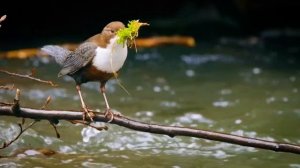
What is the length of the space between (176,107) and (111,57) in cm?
301

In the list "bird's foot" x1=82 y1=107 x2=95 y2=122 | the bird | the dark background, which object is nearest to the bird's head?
the bird

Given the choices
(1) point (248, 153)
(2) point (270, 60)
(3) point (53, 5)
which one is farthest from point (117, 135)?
(3) point (53, 5)

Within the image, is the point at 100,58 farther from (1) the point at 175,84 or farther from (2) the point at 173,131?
(1) the point at 175,84

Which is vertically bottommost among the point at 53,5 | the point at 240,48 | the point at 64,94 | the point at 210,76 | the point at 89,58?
the point at 89,58

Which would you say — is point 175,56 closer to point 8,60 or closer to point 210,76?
point 210,76

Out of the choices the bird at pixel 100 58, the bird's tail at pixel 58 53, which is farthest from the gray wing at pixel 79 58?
the bird's tail at pixel 58 53

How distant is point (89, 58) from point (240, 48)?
25.8 feet

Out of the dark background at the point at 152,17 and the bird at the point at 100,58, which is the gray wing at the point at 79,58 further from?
the dark background at the point at 152,17

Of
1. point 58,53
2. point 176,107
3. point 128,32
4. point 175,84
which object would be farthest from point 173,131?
point 175,84

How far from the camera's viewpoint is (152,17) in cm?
1405

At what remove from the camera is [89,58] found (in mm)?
3301

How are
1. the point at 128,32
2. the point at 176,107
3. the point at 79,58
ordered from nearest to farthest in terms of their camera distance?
the point at 128,32 < the point at 79,58 < the point at 176,107

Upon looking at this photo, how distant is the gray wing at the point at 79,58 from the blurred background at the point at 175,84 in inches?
28.4

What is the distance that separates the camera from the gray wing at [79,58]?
330 centimetres
